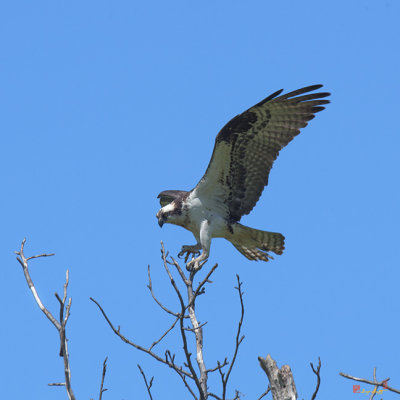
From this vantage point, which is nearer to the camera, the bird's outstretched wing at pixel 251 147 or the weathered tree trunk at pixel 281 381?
the weathered tree trunk at pixel 281 381

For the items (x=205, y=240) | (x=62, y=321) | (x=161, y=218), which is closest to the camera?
(x=62, y=321)

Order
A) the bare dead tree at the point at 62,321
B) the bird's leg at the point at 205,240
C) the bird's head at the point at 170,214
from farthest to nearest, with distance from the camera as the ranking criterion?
the bird's head at the point at 170,214 < the bird's leg at the point at 205,240 < the bare dead tree at the point at 62,321

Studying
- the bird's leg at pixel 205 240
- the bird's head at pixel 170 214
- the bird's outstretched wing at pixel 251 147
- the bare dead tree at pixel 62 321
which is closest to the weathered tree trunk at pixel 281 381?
the bare dead tree at pixel 62 321

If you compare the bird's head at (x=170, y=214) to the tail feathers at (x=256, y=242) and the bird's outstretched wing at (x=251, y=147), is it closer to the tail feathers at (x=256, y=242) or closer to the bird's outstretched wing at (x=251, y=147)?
the bird's outstretched wing at (x=251, y=147)

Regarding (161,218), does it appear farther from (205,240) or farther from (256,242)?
(256,242)

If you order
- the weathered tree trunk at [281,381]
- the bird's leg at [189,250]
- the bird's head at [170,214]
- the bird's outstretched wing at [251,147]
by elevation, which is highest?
the bird's outstretched wing at [251,147]

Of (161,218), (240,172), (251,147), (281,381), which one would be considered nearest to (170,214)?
(161,218)

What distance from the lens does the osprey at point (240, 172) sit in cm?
773

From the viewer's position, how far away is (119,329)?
5.17m

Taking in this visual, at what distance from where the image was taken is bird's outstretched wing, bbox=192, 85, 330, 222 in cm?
770

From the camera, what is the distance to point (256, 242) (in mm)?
8484

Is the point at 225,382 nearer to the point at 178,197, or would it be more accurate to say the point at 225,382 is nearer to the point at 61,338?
the point at 61,338

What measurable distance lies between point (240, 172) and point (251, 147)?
1.10ft

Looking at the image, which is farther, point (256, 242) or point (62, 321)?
point (256, 242)
